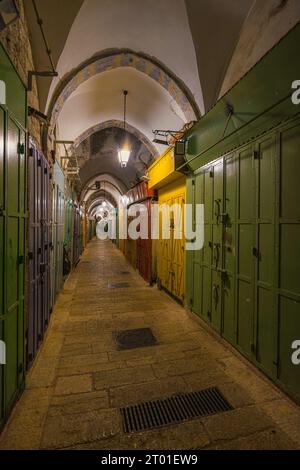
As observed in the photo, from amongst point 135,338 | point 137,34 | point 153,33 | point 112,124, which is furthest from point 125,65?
point 135,338

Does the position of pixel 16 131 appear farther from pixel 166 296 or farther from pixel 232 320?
pixel 166 296

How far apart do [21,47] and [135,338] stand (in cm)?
506

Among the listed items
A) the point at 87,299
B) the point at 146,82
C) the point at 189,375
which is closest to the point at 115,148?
the point at 146,82

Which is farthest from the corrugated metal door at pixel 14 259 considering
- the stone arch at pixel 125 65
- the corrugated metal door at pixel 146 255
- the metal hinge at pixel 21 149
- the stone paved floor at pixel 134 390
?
the corrugated metal door at pixel 146 255

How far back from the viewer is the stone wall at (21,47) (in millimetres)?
3037

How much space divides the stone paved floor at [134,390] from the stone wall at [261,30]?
4.87 m

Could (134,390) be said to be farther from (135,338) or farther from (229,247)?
(229,247)

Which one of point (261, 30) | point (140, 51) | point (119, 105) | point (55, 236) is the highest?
point (119, 105)

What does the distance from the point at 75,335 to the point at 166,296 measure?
10.6 feet

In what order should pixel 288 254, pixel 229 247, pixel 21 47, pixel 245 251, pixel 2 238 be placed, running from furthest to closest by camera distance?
pixel 229 247 < pixel 21 47 < pixel 245 251 < pixel 288 254 < pixel 2 238

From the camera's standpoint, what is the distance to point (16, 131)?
253 cm

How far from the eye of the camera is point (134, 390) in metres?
2.79

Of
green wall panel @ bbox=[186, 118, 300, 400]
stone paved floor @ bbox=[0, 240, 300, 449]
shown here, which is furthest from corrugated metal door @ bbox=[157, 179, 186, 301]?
green wall panel @ bbox=[186, 118, 300, 400]

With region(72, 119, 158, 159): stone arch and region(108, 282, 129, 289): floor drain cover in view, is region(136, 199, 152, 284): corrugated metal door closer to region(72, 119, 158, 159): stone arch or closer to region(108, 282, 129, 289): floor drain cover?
region(108, 282, 129, 289): floor drain cover
